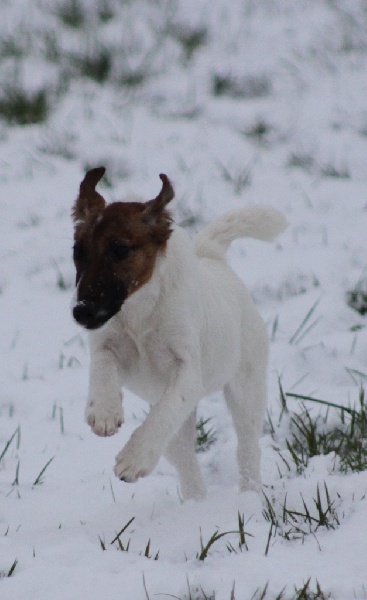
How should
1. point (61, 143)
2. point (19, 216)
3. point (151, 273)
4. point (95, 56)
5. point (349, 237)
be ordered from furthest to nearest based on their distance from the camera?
point (95, 56) < point (61, 143) < point (19, 216) < point (349, 237) < point (151, 273)

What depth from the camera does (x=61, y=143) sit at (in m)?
7.63

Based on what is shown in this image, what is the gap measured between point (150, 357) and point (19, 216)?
3.60 m

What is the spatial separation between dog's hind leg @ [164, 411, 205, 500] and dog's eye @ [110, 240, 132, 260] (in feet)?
3.14

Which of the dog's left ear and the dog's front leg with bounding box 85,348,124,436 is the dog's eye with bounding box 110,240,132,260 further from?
the dog's front leg with bounding box 85,348,124,436

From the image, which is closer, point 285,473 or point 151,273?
point 151,273

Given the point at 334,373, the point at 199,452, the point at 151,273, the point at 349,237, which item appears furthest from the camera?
the point at 349,237

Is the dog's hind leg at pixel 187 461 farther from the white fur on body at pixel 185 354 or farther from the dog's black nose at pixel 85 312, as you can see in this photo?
the dog's black nose at pixel 85 312

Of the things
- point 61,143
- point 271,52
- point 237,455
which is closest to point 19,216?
point 61,143

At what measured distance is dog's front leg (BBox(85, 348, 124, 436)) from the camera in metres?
2.88

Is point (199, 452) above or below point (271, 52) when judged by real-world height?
above

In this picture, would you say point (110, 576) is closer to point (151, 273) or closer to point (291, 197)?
point (151, 273)

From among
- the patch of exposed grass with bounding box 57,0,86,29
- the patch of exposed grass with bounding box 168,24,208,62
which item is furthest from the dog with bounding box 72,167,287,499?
the patch of exposed grass with bounding box 57,0,86,29

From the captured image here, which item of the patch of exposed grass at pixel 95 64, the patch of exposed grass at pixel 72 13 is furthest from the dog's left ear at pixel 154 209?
the patch of exposed grass at pixel 72 13

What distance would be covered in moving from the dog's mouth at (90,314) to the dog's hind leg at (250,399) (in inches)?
39.5
